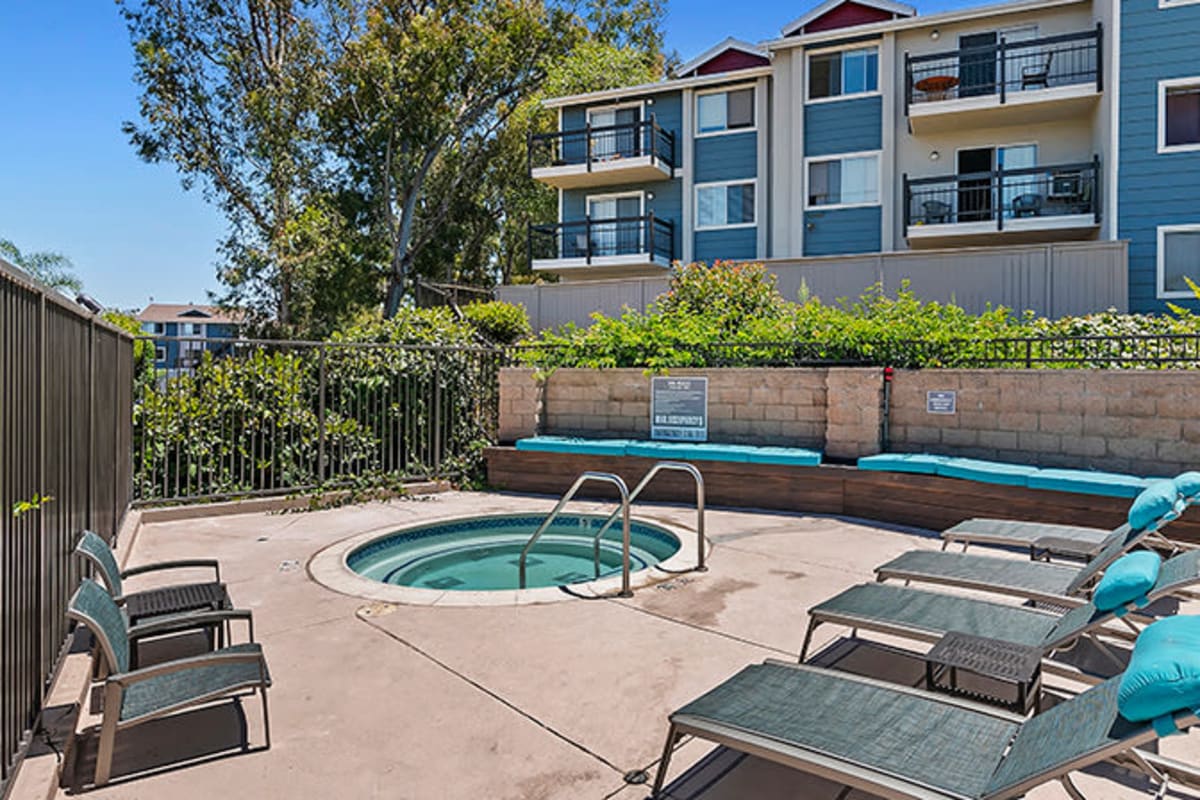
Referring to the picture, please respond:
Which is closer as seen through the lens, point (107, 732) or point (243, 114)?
point (107, 732)

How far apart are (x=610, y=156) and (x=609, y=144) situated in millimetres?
464

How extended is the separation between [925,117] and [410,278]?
18435mm

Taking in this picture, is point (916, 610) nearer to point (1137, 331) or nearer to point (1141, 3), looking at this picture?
point (1137, 331)

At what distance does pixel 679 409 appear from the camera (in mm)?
10375

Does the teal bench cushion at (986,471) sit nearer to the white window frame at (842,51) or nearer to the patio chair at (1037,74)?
the patio chair at (1037,74)

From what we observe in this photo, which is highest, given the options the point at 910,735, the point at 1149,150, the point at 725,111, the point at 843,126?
the point at 725,111

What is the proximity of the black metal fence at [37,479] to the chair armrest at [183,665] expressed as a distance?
1.23 ft

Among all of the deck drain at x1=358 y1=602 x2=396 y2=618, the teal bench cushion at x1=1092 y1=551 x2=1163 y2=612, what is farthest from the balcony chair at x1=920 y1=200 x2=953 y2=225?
the deck drain at x1=358 y1=602 x2=396 y2=618

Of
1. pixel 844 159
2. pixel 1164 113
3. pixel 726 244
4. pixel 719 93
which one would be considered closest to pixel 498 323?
pixel 726 244

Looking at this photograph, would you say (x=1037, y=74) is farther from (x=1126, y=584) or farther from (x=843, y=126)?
(x=1126, y=584)

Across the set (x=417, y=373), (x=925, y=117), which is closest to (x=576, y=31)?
(x=925, y=117)

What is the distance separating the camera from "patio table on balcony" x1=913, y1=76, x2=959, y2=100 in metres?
17.9

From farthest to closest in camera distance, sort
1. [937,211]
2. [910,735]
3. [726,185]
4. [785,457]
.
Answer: [726,185] < [937,211] < [785,457] < [910,735]

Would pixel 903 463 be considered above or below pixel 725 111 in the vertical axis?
below
